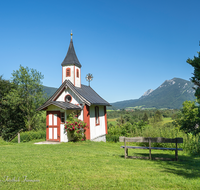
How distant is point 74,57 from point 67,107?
6.21m

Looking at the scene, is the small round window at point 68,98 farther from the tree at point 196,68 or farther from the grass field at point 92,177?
the tree at point 196,68

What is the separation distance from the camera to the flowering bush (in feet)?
47.9

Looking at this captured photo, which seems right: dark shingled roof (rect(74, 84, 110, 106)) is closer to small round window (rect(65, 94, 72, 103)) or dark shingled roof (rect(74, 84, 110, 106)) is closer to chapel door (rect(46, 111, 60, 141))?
small round window (rect(65, 94, 72, 103))

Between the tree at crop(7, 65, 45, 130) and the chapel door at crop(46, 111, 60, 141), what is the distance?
679 cm

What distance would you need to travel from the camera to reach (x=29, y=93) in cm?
2175

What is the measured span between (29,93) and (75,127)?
33.3 ft

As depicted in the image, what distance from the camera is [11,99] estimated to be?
20922 mm

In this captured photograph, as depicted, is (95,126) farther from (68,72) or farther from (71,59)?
(71,59)

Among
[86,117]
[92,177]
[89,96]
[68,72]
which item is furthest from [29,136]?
[92,177]

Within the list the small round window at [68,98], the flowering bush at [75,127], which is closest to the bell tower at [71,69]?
the small round window at [68,98]

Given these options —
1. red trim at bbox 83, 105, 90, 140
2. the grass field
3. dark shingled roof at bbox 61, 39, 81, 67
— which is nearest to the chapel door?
red trim at bbox 83, 105, 90, 140

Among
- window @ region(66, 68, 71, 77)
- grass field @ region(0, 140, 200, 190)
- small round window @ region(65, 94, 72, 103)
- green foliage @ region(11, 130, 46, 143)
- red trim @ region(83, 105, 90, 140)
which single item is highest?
window @ region(66, 68, 71, 77)

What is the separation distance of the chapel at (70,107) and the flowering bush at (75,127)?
0.43 meters

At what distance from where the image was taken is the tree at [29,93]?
21422 mm
